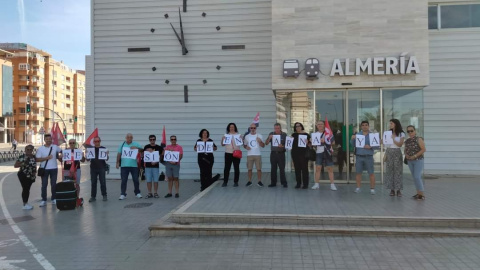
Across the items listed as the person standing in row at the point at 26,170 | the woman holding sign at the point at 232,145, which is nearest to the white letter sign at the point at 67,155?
the person standing in row at the point at 26,170

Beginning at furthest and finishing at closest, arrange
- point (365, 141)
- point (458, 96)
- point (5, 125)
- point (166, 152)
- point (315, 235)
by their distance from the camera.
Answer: point (5, 125) < point (458, 96) < point (166, 152) < point (365, 141) < point (315, 235)

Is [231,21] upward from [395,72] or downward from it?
upward

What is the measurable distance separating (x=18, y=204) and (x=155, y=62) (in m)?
7.09

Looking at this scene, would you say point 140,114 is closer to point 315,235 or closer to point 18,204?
point 18,204

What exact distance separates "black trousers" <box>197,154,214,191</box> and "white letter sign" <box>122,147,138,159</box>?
5.98ft

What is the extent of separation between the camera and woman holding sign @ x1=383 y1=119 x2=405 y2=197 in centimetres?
906

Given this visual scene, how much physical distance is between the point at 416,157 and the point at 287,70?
14.0 ft

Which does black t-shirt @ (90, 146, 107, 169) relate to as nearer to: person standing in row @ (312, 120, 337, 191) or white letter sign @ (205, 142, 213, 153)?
white letter sign @ (205, 142, 213, 153)

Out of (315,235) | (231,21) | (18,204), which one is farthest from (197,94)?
(315,235)

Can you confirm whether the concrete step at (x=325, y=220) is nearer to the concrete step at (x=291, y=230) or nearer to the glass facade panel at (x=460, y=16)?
the concrete step at (x=291, y=230)

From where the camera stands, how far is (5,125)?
7825cm

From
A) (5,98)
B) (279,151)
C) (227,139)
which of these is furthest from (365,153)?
(5,98)

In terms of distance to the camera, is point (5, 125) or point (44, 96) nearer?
point (5, 125)

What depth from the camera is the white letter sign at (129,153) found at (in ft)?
34.8
